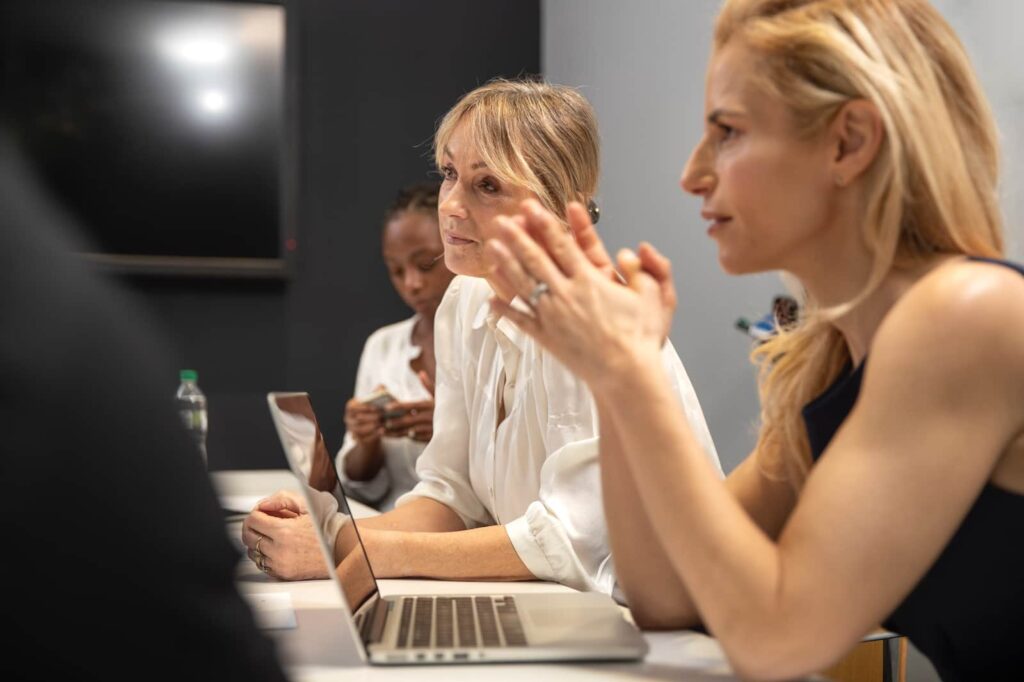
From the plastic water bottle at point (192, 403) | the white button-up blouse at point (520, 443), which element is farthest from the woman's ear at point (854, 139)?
the plastic water bottle at point (192, 403)

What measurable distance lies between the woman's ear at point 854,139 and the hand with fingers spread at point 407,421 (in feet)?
6.32

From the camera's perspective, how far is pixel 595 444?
1.50 m

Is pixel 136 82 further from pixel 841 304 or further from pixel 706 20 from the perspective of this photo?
pixel 841 304

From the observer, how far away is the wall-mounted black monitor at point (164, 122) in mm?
4102

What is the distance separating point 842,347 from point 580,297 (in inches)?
15.0

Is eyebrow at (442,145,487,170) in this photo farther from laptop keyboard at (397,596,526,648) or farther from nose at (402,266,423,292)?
nose at (402,266,423,292)

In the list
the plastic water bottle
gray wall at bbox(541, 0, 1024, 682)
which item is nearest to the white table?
gray wall at bbox(541, 0, 1024, 682)

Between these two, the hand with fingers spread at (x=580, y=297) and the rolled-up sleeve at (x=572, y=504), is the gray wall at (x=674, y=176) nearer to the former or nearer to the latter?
the rolled-up sleeve at (x=572, y=504)

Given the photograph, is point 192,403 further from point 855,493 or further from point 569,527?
point 855,493

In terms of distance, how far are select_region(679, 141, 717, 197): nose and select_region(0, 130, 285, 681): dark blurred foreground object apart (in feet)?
2.12

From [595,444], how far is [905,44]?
0.69m

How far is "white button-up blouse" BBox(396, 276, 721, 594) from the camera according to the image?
4.79ft

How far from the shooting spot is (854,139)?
1.00 meters

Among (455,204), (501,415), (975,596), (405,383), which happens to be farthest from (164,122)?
(975,596)
